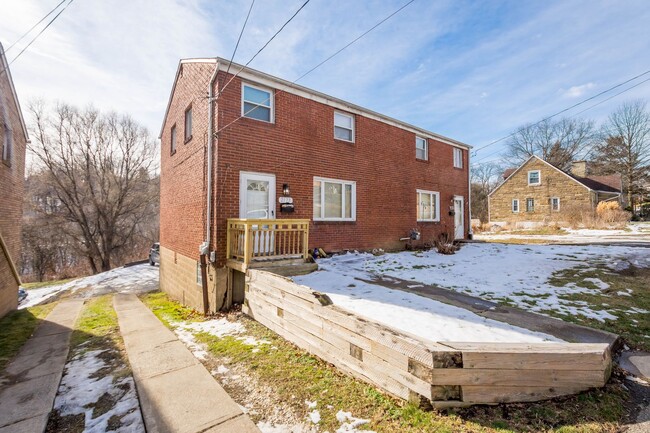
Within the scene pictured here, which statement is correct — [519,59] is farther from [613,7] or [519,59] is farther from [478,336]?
[478,336]

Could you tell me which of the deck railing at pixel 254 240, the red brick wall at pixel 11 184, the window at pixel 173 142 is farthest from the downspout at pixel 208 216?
the red brick wall at pixel 11 184

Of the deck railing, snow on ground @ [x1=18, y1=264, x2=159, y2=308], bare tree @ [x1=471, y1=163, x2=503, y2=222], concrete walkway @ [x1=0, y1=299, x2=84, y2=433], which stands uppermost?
bare tree @ [x1=471, y1=163, x2=503, y2=222]

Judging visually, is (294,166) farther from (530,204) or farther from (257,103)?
(530,204)

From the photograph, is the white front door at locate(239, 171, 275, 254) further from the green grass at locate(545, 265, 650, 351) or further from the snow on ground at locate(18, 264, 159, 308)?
the snow on ground at locate(18, 264, 159, 308)

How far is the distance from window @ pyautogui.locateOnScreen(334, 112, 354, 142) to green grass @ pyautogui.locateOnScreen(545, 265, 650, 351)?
23.3 ft

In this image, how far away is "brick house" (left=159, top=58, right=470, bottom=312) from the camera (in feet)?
23.0

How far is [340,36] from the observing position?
5211mm

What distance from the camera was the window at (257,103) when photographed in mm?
7645

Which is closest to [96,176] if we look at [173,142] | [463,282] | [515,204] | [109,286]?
[109,286]

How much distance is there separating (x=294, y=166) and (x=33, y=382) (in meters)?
6.66

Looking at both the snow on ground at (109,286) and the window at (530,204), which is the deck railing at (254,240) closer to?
the snow on ground at (109,286)

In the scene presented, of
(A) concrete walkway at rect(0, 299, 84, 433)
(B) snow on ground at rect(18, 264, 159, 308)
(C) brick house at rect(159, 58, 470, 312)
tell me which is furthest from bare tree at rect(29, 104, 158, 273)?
(A) concrete walkway at rect(0, 299, 84, 433)

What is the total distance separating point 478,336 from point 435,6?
5.65 m

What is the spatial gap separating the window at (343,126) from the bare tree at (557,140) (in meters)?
32.3
